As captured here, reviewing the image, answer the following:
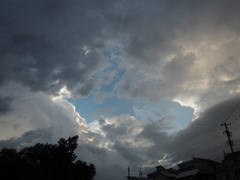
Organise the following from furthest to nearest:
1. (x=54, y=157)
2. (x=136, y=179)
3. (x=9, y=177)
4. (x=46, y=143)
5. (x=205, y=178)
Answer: (x=136, y=179) < (x=46, y=143) < (x=54, y=157) < (x=9, y=177) < (x=205, y=178)

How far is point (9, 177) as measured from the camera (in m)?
56.1

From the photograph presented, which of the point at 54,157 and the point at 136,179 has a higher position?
the point at 54,157

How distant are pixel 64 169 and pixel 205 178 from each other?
45.8m

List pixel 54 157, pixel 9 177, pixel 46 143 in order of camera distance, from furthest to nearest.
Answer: pixel 46 143, pixel 54 157, pixel 9 177

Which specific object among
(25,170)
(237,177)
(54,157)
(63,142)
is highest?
(63,142)

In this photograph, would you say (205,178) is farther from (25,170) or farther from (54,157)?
(25,170)

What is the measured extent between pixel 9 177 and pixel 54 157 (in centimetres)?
1468

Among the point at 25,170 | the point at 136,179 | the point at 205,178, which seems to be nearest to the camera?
the point at 205,178

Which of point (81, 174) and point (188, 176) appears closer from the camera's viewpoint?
point (188, 176)

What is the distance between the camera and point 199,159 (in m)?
67.4

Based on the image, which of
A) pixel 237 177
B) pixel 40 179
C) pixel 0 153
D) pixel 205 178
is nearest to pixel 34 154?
pixel 0 153

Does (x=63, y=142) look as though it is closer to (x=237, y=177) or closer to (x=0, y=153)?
(x=0, y=153)

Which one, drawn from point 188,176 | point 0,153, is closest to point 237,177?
point 188,176

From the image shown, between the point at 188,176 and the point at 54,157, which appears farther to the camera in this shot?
the point at 54,157
